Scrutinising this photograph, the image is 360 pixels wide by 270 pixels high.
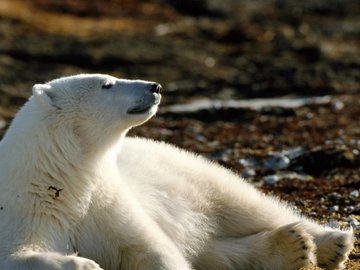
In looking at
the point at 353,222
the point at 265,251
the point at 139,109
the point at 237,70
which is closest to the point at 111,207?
the point at 139,109

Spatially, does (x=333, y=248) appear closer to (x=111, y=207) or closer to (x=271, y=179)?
(x=111, y=207)

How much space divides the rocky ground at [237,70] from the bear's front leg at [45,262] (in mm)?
2009

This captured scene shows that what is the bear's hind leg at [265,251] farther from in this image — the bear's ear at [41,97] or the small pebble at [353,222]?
the bear's ear at [41,97]

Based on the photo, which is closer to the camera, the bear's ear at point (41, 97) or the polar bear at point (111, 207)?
the polar bear at point (111, 207)

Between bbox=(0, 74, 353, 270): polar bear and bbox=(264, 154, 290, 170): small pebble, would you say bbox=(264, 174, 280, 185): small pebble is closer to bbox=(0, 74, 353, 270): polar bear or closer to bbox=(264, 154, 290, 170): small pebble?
bbox=(264, 154, 290, 170): small pebble

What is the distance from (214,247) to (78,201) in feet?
3.64

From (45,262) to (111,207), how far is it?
26.5 inches

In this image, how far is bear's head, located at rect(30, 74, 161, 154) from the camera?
5.11 metres

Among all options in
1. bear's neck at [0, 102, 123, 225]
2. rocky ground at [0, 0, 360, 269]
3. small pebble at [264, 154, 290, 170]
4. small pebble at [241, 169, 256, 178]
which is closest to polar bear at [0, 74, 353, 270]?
bear's neck at [0, 102, 123, 225]

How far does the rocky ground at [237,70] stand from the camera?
27.3 feet

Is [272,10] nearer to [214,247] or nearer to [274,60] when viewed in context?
[274,60]

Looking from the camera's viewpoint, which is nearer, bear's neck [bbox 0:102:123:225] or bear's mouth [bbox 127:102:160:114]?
bear's neck [bbox 0:102:123:225]

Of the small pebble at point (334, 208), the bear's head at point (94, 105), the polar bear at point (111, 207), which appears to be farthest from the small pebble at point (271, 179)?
the bear's head at point (94, 105)

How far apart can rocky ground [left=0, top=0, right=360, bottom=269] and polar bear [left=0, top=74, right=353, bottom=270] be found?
620mm
